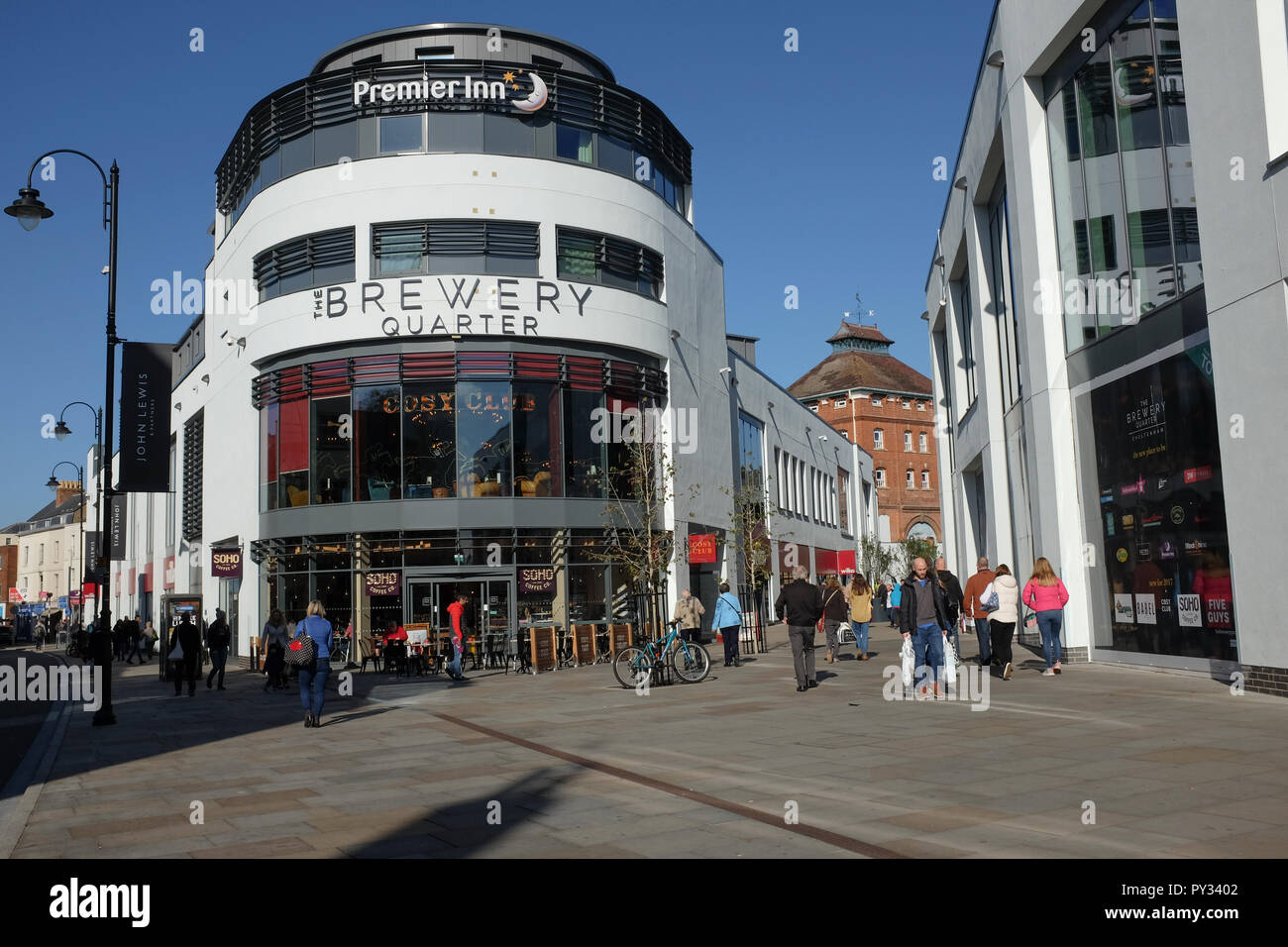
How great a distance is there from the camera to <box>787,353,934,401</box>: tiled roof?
98438 mm

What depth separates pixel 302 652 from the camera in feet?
48.8

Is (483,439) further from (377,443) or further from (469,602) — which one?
(469,602)

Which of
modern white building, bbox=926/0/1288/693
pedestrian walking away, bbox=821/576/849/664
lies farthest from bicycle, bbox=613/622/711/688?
modern white building, bbox=926/0/1288/693

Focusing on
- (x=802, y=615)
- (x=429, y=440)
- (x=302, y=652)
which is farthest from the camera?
(x=429, y=440)

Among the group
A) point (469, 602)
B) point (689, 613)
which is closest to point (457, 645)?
point (469, 602)

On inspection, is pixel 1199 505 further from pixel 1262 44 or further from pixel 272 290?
pixel 272 290

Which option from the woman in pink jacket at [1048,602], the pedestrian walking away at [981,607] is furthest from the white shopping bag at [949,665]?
the pedestrian walking away at [981,607]

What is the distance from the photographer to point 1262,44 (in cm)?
1212

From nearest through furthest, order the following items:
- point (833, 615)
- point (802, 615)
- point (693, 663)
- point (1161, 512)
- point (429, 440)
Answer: point (1161, 512) → point (802, 615) → point (693, 663) → point (833, 615) → point (429, 440)

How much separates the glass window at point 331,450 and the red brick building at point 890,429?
230ft

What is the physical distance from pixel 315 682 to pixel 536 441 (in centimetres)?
1402

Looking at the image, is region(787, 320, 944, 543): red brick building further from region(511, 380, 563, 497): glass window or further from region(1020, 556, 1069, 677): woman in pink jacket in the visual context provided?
region(1020, 556, 1069, 677): woman in pink jacket

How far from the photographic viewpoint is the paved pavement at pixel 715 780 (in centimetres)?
660

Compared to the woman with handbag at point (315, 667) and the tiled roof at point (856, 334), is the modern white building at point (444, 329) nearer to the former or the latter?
the woman with handbag at point (315, 667)
